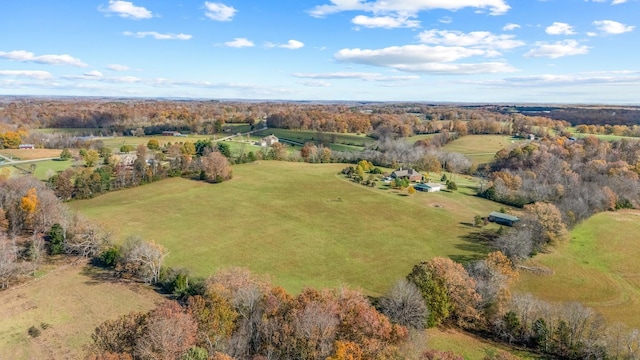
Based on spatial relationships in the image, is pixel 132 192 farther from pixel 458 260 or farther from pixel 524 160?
pixel 524 160

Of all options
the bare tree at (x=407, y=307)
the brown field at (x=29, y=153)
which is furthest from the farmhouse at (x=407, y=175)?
the brown field at (x=29, y=153)

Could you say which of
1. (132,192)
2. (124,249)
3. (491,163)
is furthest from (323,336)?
(491,163)

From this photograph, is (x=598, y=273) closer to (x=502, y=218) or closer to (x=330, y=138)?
(x=502, y=218)

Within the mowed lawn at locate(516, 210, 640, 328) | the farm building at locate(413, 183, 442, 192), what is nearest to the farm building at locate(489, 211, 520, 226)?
the mowed lawn at locate(516, 210, 640, 328)

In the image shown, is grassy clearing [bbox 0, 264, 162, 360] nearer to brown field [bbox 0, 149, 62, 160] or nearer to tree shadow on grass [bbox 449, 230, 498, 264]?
tree shadow on grass [bbox 449, 230, 498, 264]

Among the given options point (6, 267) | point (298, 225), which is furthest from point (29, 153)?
point (298, 225)
